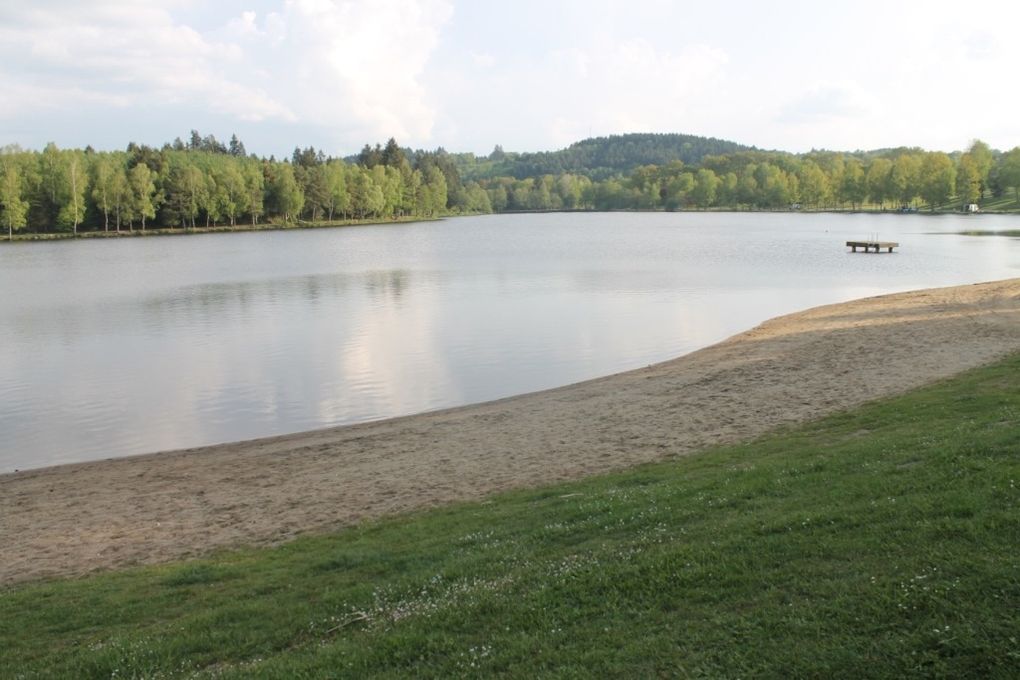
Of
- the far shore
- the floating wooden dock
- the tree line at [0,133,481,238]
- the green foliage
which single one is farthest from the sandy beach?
the tree line at [0,133,481,238]

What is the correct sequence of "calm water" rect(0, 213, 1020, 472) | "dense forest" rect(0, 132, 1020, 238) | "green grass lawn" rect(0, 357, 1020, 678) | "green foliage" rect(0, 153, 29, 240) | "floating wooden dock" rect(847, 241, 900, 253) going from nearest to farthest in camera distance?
"green grass lawn" rect(0, 357, 1020, 678) < "calm water" rect(0, 213, 1020, 472) < "floating wooden dock" rect(847, 241, 900, 253) < "green foliage" rect(0, 153, 29, 240) < "dense forest" rect(0, 132, 1020, 238)

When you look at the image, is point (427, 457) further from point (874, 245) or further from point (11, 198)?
point (11, 198)

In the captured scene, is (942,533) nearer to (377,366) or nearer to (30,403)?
(377,366)

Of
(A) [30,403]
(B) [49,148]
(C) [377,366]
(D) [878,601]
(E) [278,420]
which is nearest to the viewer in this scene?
(D) [878,601]

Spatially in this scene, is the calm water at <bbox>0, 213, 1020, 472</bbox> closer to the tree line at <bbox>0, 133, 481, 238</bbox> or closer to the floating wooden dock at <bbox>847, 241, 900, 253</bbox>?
the floating wooden dock at <bbox>847, 241, 900, 253</bbox>

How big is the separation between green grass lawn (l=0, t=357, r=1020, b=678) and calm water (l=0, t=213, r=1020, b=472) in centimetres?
1217

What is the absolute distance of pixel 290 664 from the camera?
251 inches

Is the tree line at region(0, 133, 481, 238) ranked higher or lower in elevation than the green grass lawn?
higher

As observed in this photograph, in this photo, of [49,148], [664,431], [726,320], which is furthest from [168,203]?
[664,431]

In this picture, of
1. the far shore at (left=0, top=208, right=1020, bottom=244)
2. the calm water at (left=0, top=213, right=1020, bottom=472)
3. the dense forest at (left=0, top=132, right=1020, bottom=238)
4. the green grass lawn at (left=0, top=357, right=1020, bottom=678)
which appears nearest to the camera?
the green grass lawn at (left=0, top=357, right=1020, bottom=678)

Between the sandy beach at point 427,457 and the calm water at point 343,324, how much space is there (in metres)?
2.93

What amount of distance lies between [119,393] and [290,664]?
854 inches

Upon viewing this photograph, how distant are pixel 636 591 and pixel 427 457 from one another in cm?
1047

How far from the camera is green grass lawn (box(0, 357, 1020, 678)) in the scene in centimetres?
546
